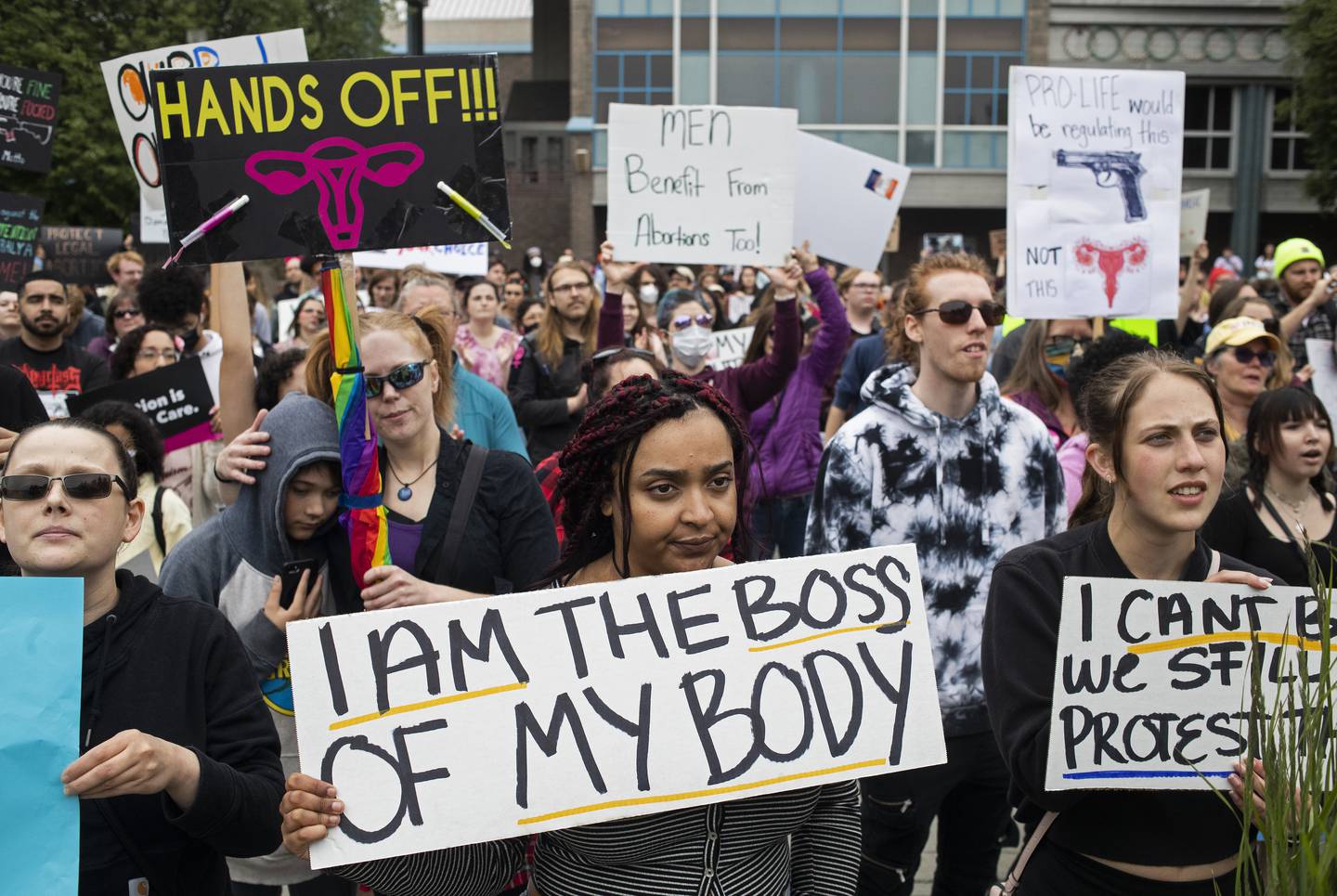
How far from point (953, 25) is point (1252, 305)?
33.5m

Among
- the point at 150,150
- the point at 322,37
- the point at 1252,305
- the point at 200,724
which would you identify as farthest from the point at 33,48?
the point at 200,724

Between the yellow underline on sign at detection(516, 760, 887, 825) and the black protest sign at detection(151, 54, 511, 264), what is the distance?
1.51 metres

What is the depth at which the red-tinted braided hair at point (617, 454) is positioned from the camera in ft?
8.39

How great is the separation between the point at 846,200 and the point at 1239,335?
10.00 ft

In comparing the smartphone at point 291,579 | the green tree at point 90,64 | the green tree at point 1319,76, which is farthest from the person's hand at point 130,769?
the green tree at point 90,64

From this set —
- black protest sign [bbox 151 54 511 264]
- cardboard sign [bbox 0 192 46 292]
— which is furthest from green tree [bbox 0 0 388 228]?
black protest sign [bbox 151 54 511 264]

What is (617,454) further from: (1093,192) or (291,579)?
(1093,192)

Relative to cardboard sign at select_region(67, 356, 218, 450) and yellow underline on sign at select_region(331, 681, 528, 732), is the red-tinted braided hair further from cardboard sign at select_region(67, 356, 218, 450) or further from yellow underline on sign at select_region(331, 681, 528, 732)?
cardboard sign at select_region(67, 356, 218, 450)

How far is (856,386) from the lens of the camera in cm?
707

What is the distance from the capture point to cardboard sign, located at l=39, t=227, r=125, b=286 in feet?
47.5

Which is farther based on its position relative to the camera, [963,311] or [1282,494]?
[1282,494]

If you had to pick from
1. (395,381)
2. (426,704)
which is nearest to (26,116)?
(395,381)

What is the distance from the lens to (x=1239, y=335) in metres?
5.57

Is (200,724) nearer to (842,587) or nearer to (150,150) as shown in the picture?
(842,587)
